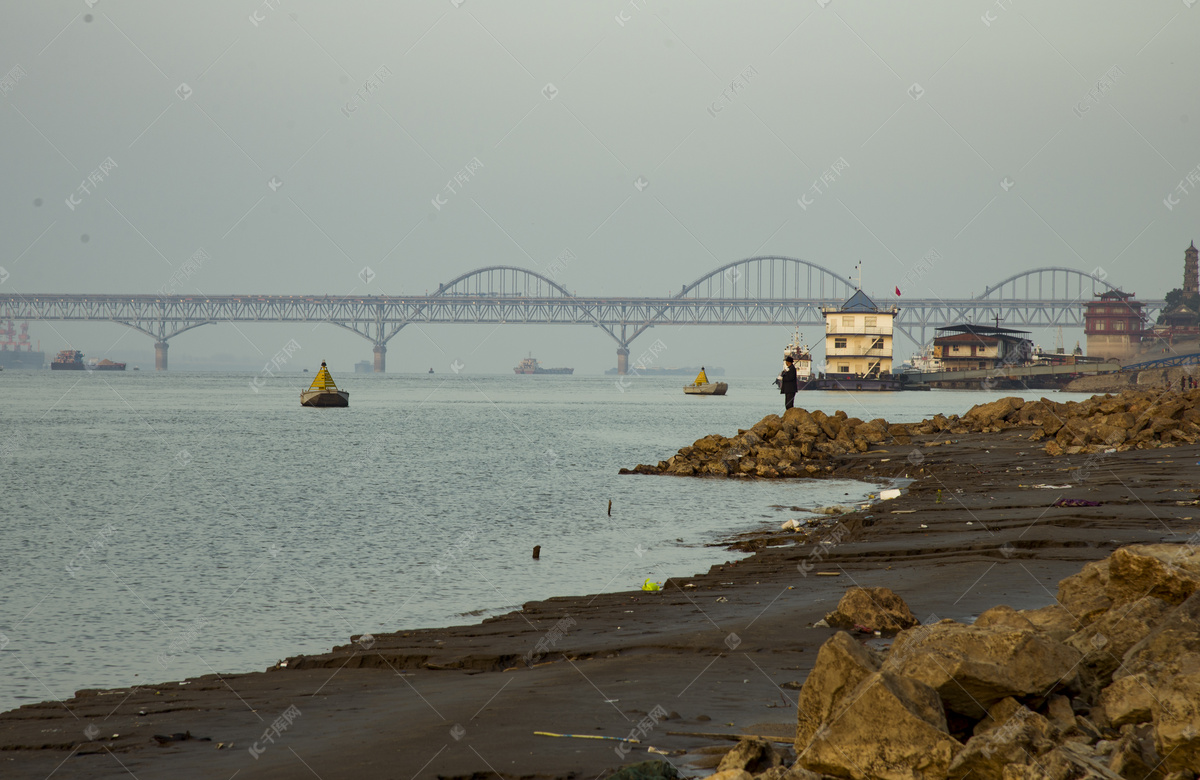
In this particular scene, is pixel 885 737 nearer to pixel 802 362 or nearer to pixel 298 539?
pixel 298 539

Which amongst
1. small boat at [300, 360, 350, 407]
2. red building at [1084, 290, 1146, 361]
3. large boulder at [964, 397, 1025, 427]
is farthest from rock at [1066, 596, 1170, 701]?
red building at [1084, 290, 1146, 361]

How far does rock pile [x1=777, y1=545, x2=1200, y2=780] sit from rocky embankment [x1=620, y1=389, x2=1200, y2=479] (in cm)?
1982

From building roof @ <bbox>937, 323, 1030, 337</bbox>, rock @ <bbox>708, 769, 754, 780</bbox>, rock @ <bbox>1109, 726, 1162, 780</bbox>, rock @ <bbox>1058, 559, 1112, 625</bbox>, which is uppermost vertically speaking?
building roof @ <bbox>937, 323, 1030, 337</bbox>

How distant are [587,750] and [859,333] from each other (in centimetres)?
9579

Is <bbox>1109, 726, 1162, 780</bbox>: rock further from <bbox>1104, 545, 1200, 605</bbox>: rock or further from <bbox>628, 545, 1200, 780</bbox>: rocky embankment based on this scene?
<bbox>1104, 545, 1200, 605</bbox>: rock

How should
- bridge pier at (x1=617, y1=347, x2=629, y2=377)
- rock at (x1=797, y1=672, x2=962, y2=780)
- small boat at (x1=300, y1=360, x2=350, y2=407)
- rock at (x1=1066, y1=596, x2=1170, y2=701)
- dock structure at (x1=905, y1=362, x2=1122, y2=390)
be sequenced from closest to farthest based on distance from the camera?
rock at (x1=797, y1=672, x2=962, y2=780) < rock at (x1=1066, y1=596, x2=1170, y2=701) < small boat at (x1=300, y1=360, x2=350, y2=407) < dock structure at (x1=905, y1=362, x2=1122, y2=390) < bridge pier at (x1=617, y1=347, x2=629, y2=377)

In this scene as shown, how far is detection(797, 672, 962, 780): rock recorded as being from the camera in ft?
14.7

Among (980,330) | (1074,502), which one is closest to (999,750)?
(1074,502)

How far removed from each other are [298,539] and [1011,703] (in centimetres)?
1484

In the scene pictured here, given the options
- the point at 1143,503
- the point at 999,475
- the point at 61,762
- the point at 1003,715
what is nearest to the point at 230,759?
the point at 61,762

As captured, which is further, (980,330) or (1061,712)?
(980,330)

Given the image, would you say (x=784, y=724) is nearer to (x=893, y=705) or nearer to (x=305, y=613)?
(x=893, y=705)

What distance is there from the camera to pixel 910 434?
115 ft

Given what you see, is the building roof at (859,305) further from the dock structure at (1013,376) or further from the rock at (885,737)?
the rock at (885,737)
